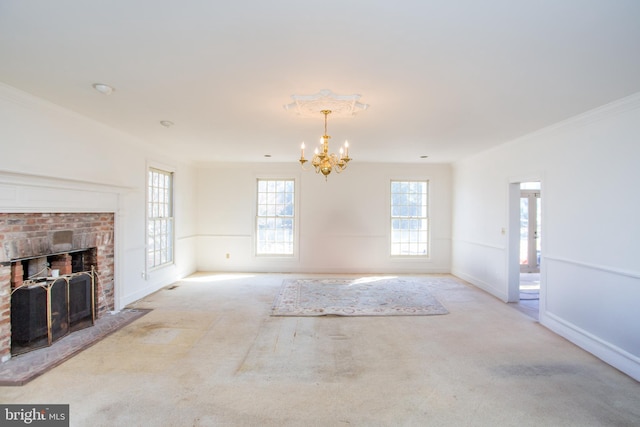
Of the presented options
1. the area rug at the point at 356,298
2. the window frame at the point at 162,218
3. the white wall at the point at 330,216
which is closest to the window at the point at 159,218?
the window frame at the point at 162,218

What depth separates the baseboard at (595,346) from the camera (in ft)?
9.60

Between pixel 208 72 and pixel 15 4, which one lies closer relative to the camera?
pixel 15 4

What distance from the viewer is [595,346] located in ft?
10.9

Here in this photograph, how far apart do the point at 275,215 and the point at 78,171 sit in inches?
161

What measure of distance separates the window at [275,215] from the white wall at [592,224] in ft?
14.6

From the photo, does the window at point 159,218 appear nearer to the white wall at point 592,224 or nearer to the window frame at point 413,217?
the window frame at point 413,217

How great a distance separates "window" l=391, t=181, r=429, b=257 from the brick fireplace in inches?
217

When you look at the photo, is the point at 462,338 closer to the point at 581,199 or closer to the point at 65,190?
the point at 581,199

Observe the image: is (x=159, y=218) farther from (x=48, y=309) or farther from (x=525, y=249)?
(x=525, y=249)

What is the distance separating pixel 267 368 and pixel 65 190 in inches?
118

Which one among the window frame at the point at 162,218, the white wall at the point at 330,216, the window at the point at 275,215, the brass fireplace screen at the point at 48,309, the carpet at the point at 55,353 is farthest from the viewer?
the window at the point at 275,215

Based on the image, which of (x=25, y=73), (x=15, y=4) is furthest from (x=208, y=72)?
(x=25, y=73)

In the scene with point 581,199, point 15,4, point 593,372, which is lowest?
point 593,372

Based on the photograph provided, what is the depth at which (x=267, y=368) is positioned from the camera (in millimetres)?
2953
